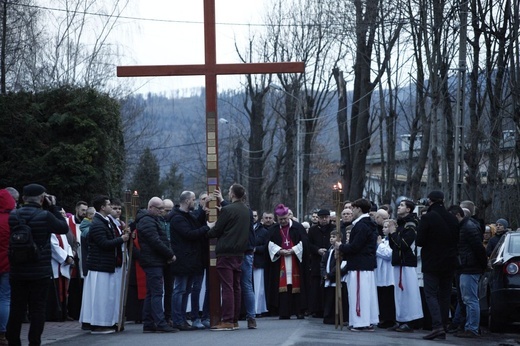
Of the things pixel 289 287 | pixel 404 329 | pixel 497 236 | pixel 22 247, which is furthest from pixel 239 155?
pixel 22 247

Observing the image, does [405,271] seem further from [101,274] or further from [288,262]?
[101,274]

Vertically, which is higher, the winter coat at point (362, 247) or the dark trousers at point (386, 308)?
the winter coat at point (362, 247)

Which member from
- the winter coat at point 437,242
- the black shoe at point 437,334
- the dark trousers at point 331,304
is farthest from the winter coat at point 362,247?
the dark trousers at point 331,304

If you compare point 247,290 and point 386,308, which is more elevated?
point 247,290

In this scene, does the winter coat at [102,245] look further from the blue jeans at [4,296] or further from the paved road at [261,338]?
the blue jeans at [4,296]

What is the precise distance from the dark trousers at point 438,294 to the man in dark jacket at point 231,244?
2722mm

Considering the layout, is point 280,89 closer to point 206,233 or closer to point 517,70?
point 517,70

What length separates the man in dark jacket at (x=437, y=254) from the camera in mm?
→ 15820

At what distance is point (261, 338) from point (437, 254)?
3302 mm

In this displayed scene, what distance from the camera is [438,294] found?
16297 mm

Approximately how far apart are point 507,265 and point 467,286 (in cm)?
97

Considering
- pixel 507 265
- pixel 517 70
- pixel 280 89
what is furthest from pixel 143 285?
pixel 280 89

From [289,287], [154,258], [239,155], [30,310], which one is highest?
[239,155]

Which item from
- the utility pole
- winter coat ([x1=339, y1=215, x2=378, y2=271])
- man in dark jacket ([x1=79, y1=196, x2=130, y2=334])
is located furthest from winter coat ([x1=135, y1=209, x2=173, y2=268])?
the utility pole
